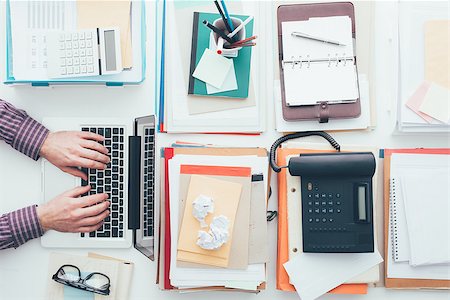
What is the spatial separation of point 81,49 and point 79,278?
0.54 metres

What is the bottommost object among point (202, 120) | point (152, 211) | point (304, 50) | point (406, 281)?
point (406, 281)

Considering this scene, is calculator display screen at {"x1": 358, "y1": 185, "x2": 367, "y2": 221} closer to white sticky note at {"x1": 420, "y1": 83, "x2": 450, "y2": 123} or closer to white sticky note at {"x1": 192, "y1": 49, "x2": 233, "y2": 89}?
white sticky note at {"x1": 420, "y1": 83, "x2": 450, "y2": 123}

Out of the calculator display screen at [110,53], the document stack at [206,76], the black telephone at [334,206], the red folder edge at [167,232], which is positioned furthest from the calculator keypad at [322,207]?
the calculator display screen at [110,53]

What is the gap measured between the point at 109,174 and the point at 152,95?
22 centimetres

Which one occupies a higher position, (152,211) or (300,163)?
(300,163)

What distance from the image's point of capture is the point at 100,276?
1.31m

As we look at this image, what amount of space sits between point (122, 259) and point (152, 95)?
1.31 ft

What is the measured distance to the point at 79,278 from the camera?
1.31 m

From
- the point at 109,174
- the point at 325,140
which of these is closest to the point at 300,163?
the point at 325,140

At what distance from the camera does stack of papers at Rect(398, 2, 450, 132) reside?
129 cm

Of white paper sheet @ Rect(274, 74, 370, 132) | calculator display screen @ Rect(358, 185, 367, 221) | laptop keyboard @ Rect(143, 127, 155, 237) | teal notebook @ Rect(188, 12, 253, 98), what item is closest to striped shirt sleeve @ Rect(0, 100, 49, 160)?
laptop keyboard @ Rect(143, 127, 155, 237)

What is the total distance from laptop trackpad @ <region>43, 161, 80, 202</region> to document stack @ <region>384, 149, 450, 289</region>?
75cm

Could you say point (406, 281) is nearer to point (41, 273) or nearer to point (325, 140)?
point (325, 140)

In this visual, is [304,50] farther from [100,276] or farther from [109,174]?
[100,276]
